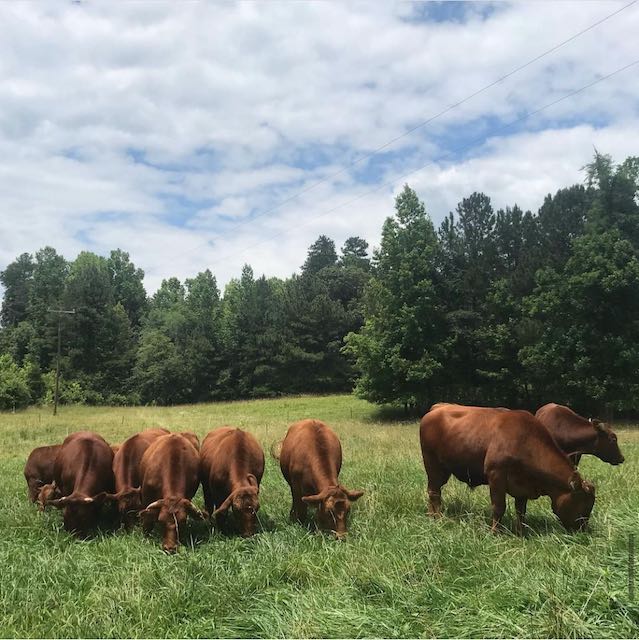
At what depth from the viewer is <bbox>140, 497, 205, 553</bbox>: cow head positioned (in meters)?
7.29

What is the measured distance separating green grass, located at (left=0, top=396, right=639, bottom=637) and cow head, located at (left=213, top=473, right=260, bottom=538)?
0.23m

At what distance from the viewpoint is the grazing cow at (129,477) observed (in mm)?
8617

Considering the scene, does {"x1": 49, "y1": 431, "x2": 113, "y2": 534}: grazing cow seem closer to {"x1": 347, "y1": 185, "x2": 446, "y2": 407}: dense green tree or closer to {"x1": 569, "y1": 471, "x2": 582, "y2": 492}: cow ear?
{"x1": 569, "y1": 471, "x2": 582, "y2": 492}: cow ear

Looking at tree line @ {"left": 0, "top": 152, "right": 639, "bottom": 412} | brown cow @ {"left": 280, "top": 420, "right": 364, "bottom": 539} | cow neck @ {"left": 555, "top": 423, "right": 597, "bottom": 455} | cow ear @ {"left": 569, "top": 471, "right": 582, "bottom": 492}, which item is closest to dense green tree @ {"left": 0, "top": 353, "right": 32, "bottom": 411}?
tree line @ {"left": 0, "top": 152, "right": 639, "bottom": 412}

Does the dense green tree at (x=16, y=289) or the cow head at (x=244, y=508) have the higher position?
the dense green tree at (x=16, y=289)

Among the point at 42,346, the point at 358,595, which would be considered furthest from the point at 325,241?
the point at 358,595

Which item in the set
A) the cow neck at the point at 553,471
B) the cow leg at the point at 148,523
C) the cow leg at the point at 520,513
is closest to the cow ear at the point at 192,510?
the cow leg at the point at 148,523

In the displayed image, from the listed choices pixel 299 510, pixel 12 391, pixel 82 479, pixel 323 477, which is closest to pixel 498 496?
pixel 323 477

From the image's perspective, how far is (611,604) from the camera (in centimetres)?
464

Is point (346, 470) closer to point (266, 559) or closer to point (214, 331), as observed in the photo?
point (266, 559)

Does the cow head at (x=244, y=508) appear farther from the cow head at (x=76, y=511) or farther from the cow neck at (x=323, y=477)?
the cow head at (x=76, y=511)

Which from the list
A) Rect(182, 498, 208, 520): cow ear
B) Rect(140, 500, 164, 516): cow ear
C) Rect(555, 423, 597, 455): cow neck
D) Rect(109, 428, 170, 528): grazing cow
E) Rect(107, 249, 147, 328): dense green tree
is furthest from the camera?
Rect(107, 249, 147, 328): dense green tree

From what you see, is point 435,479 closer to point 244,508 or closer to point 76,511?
point 244,508

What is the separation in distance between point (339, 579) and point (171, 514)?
2.78 metres
